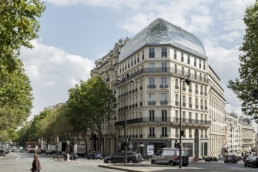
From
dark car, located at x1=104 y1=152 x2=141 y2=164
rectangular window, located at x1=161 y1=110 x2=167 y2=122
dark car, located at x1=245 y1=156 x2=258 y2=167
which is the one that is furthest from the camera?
rectangular window, located at x1=161 y1=110 x2=167 y2=122

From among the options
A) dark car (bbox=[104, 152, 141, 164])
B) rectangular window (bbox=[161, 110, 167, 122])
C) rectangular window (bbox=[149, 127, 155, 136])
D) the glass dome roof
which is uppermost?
the glass dome roof

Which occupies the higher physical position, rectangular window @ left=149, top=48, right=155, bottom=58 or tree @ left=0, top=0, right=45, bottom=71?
rectangular window @ left=149, top=48, right=155, bottom=58

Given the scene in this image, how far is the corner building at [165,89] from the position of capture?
246 feet

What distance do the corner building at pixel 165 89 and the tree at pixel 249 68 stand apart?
120 ft

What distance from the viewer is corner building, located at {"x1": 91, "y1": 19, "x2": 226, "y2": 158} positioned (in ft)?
246

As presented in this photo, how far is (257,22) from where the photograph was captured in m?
34.0

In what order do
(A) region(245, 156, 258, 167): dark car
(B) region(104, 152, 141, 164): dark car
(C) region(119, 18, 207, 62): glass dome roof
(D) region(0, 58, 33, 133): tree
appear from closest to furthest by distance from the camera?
(D) region(0, 58, 33, 133): tree < (B) region(104, 152, 141, 164): dark car < (A) region(245, 156, 258, 167): dark car < (C) region(119, 18, 207, 62): glass dome roof

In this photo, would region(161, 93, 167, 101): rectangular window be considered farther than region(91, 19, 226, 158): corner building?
Yes

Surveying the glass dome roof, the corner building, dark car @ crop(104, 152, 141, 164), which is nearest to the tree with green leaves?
the corner building

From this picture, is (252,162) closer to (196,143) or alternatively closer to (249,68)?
(249,68)

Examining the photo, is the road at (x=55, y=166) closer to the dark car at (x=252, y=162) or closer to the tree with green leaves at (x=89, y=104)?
the dark car at (x=252, y=162)

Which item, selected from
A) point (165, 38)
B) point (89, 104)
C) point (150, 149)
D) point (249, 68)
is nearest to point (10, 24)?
point (249, 68)

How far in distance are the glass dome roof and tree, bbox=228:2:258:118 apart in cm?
3983

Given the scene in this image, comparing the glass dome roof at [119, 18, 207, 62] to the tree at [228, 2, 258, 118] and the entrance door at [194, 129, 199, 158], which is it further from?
the tree at [228, 2, 258, 118]
